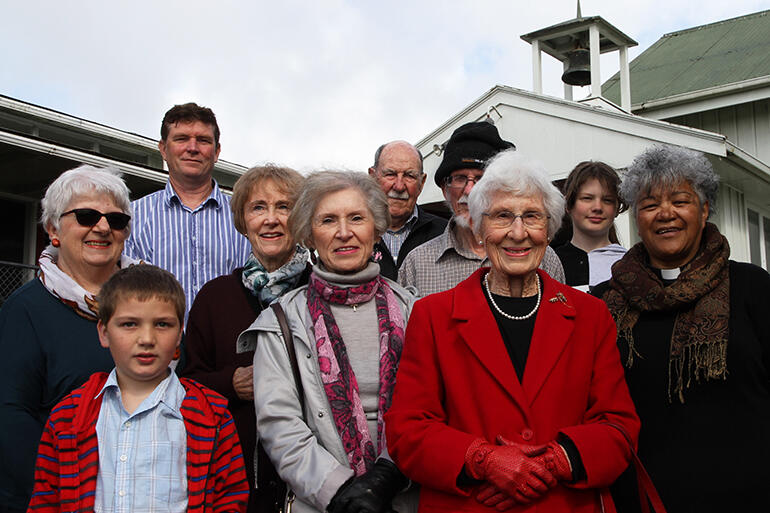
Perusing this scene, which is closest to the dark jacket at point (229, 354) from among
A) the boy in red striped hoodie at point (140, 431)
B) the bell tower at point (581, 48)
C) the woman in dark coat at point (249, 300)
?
the woman in dark coat at point (249, 300)

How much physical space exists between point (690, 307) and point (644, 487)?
2.73 feet

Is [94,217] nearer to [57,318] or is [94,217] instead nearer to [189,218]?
→ [57,318]

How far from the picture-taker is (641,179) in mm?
3301

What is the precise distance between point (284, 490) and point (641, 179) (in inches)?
82.5

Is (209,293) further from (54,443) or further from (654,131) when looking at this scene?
(654,131)

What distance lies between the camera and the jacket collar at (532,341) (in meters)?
2.54

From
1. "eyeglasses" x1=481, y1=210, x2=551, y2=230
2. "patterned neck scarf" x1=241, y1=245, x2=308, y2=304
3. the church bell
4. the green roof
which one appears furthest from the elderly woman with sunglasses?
the green roof

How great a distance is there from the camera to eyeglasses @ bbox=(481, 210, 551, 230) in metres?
2.80

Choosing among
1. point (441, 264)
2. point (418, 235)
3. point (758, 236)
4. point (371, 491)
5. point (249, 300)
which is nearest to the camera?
point (371, 491)

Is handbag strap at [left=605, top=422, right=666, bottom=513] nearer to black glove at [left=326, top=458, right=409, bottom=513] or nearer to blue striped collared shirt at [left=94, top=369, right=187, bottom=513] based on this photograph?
black glove at [left=326, top=458, right=409, bottom=513]

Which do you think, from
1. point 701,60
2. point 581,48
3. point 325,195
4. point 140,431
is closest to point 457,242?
point 325,195

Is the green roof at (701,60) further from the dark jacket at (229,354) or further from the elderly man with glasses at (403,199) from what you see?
the dark jacket at (229,354)

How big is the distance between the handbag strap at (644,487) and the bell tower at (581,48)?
10051 mm

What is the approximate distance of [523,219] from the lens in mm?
2803
